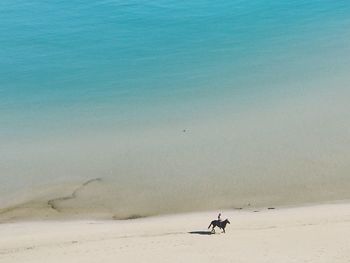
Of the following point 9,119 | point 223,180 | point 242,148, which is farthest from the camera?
point 9,119

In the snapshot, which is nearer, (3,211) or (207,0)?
(3,211)

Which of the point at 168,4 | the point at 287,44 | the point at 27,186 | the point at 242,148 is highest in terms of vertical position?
the point at 168,4

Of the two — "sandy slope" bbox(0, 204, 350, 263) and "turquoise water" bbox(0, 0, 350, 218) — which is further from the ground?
"turquoise water" bbox(0, 0, 350, 218)

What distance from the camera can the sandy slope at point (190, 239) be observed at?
599 inches

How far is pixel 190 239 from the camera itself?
16.4 metres

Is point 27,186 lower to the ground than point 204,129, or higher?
lower

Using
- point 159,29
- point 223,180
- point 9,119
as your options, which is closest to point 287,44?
point 159,29

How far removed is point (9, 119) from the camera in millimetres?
24328

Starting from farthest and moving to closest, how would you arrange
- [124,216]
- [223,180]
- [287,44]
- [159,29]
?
[159,29], [287,44], [223,180], [124,216]

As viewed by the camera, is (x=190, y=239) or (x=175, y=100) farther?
(x=175, y=100)

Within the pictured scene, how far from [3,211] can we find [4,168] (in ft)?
8.50

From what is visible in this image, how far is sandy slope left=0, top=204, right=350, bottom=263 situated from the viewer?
15.2m

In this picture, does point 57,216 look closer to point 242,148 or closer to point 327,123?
point 242,148

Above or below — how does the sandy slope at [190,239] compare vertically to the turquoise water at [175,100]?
below
